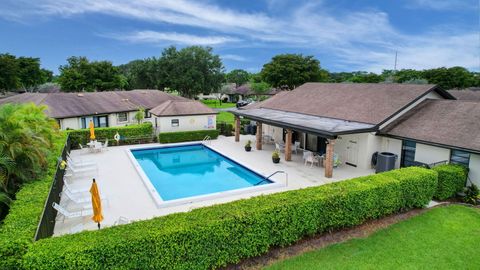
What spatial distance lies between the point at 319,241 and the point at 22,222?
26.7ft

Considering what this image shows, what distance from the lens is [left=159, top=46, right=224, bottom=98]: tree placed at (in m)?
50.4

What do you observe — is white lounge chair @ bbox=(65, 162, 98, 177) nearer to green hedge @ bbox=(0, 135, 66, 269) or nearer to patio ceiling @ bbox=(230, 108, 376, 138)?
green hedge @ bbox=(0, 135, 66, 269)

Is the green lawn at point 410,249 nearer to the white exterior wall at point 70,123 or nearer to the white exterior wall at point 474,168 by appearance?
the white exterior wall at point 474,168

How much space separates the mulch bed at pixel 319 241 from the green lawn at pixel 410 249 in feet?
0.84

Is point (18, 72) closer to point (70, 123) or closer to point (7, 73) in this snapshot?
point (7, 73)

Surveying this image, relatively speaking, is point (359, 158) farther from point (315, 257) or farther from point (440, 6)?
point (440, 6)

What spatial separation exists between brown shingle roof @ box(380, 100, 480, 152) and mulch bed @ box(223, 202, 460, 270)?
4.82 m

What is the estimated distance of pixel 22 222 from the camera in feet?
23.7

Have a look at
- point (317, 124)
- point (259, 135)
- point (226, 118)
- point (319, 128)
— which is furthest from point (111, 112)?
point (319, 128)

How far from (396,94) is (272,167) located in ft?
30.1

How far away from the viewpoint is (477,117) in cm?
1443

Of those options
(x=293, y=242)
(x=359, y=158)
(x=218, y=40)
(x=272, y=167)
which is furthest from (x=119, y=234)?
(x=218, y=40)

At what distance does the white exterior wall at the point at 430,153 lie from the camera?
544 inches

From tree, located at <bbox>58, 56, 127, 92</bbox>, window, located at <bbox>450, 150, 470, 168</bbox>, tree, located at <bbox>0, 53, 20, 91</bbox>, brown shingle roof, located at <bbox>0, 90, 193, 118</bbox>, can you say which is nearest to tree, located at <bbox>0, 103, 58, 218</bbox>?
brown shingle roof, located at <bbox>0, 90, 193, 118</bbox>
